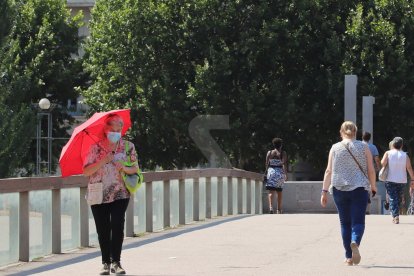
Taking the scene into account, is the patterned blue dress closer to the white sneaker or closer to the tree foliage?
the white sneaker

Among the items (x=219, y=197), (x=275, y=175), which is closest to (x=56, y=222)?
(x=219, y=197)

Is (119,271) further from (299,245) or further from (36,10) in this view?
(36,10)

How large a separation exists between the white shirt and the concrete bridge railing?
3.12 m

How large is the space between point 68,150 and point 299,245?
4.30m

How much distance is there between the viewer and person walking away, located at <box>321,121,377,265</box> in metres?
13.3

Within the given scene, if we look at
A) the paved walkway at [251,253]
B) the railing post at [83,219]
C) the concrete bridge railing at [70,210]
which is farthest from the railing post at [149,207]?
the railing post at [83,219]

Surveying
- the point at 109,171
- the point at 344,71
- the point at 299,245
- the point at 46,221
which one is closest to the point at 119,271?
the point at 109,171

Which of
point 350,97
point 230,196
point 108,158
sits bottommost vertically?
point 230,196

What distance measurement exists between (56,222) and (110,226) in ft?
8.48

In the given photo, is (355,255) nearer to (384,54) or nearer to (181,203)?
(181,203)

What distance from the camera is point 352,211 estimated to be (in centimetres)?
1334

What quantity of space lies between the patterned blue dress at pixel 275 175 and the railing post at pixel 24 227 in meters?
12.7

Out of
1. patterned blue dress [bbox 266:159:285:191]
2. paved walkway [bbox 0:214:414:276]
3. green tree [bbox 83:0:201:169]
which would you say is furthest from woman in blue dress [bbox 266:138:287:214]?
green tree [bbox 83:0:201:169]

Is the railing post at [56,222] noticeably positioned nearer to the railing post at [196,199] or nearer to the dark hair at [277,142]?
the railing post at [196,199]
